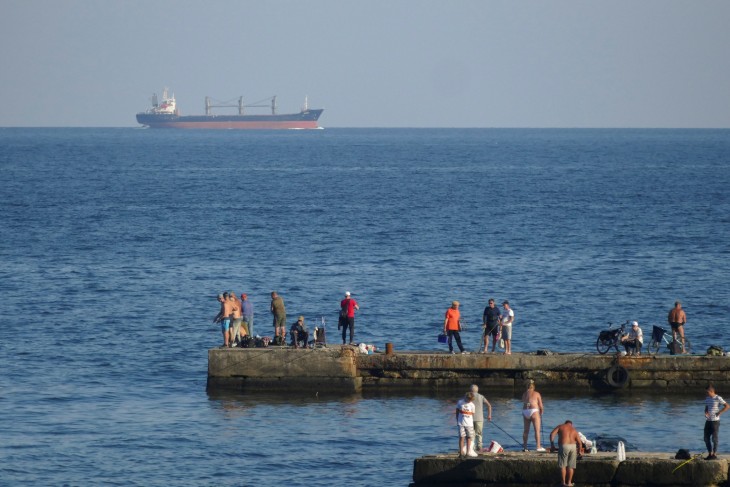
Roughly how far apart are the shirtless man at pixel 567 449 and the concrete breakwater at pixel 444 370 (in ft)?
31.5

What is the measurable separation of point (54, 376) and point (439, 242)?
115ft

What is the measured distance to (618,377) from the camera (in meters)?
32.6

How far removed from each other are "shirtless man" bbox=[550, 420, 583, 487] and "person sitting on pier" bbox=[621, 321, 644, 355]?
9.96 m

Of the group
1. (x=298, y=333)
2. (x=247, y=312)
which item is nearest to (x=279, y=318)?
(x=298, y=333)

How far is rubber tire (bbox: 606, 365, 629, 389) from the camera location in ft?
107

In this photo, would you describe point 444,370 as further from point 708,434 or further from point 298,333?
point 708,434

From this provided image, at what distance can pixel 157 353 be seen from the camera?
39594 mm

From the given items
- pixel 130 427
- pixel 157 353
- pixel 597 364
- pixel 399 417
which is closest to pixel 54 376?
pixel 157 353

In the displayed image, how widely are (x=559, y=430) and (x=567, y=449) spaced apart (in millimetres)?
362

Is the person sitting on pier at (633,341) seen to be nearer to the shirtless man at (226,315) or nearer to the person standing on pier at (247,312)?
the person standing on pier at (247,312)

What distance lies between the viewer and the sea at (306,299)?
2848cm

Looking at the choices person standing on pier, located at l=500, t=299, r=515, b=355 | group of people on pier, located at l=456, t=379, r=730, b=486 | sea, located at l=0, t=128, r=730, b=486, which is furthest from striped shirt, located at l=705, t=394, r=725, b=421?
person standing on pier, located at l=500, t=299, r=515, b=355

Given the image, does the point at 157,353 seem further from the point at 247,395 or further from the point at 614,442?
the point at 614,442

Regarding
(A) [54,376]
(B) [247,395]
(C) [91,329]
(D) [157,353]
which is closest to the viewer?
(B) [247,395]
